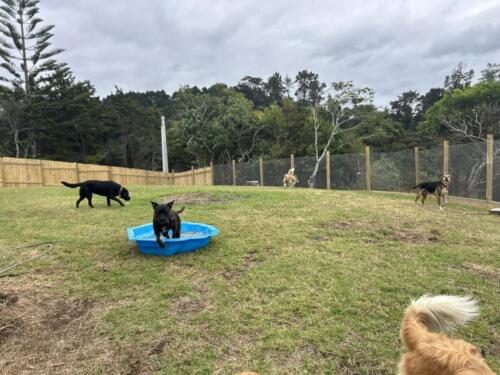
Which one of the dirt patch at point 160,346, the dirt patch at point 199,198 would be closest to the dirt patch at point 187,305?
the dirt patch at point 160,346

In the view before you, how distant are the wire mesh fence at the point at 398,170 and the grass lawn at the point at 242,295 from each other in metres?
4.50

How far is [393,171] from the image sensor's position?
14266 mm

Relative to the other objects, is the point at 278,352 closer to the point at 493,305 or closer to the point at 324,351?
the point at 324,351

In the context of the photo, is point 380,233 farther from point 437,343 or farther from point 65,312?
point 65,312

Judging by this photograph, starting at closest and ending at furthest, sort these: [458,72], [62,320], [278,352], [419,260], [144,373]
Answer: [144,373]
[278,352]
[62,320]
[419,260]
[458,72]

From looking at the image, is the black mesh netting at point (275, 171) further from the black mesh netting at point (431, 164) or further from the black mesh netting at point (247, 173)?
the black mesh netting at point (431, 164)

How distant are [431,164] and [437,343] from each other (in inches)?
481

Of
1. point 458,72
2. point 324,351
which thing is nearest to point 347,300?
point 324,351

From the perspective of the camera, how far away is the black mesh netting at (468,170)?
1055 cm

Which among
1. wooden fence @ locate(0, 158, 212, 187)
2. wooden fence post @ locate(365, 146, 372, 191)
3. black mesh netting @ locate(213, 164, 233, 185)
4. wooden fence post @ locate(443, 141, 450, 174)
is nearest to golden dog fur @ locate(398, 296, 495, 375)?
wooden fence post @ locate(443, 141, 450, 174)

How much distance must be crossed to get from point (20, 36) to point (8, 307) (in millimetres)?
35750

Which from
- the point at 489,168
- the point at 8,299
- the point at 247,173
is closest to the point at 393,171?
A: the point at 489,168

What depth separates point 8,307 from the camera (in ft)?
11.3

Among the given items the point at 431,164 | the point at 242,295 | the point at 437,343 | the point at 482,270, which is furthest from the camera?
the point at 431,164
